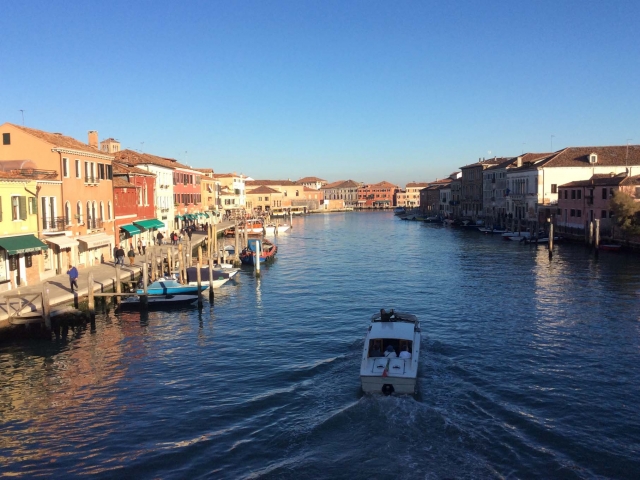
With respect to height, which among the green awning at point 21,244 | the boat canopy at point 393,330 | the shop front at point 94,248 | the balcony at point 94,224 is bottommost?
the boat canopy at point 393,330

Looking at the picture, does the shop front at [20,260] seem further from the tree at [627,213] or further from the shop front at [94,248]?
the tree at [627,213]

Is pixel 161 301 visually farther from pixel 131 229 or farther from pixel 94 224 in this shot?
pixel 131 229

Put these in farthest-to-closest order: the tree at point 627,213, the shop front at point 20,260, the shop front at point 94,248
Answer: the tree at point 627,213
the shop front at point 94,248
the shop front at point 20,260

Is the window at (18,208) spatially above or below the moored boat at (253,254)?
above

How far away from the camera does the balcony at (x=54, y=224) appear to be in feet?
90.9

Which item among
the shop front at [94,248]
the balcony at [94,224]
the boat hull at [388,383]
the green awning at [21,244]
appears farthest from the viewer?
the balcony at [94,224]

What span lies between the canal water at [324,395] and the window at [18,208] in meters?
6.09

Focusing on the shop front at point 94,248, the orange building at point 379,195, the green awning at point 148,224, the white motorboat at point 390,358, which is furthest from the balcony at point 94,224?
the orange building at point 379,195

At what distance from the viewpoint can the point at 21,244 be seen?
2441 centimetres

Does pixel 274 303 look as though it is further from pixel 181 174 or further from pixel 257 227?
pixel 257 227

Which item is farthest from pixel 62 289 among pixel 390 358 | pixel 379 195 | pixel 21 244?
pixel 379 195

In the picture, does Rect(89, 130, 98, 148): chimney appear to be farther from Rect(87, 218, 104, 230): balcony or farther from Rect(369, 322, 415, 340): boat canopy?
Rect(369, 322, 415, 340): boat canopy

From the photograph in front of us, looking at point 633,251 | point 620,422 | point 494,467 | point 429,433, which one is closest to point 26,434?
point 429,433

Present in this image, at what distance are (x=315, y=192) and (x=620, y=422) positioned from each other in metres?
154
